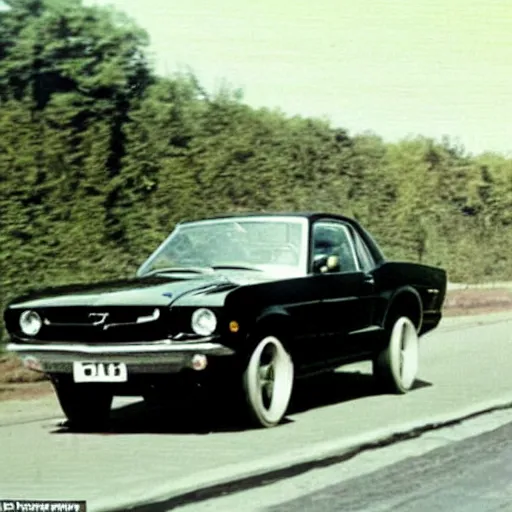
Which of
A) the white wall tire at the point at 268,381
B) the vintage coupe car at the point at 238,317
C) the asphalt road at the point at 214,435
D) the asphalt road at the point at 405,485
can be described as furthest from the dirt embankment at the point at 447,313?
the asphalt road at the point at 405,485

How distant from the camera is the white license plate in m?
6.19

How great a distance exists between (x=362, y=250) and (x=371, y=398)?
859mm

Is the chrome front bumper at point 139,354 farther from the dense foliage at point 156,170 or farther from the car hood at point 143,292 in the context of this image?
the dense foliage at point 156,170

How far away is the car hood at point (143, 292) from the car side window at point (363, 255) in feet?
3.62

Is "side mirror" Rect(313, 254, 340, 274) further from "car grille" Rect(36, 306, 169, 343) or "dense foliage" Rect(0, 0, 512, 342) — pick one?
"car grille" Rect(36, 306, 169, 343)

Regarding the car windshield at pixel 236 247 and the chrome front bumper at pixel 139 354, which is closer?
the chrome front bumper at pixel 139 354

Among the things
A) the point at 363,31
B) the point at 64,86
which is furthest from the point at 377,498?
the point at 64,86

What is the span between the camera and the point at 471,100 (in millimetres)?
7320

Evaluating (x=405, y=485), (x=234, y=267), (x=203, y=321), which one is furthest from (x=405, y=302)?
(x=405, y=485)

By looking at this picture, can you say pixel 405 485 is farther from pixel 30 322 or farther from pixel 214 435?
pixel 30 322

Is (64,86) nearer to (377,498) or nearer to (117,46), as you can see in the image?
(117,46)

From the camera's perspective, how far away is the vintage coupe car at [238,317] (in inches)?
244

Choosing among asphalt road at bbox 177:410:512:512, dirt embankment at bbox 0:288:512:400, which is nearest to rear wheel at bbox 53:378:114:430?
dirt embankment at bbox 0:288:512:400

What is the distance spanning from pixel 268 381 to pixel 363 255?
139 cm
